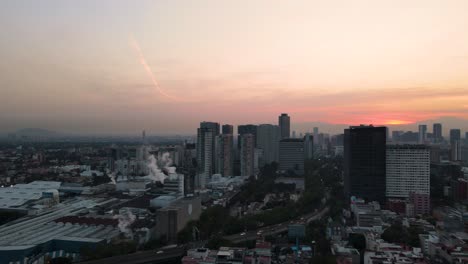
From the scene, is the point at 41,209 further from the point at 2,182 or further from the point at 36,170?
the point at 36,170

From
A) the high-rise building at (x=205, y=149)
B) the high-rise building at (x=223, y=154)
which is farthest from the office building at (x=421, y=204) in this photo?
the high-rise building at (x=223, y=154)

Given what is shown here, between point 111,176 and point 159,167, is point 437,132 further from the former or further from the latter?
Answer: point 111,176

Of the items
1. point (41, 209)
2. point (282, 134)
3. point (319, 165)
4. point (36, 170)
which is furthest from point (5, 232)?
point (282, 134)

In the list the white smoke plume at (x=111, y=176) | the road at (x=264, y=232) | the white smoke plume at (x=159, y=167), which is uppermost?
the white smoke plume at (x=159, y=167)

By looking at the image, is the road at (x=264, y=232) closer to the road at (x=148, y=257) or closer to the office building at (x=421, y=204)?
the road at (x=148, y=257)

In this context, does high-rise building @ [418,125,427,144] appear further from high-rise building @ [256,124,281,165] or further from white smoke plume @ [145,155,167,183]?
white smoke plume @ [145,155,167,183]

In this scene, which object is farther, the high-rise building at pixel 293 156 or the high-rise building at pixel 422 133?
the high-rise building at pixel 422 133

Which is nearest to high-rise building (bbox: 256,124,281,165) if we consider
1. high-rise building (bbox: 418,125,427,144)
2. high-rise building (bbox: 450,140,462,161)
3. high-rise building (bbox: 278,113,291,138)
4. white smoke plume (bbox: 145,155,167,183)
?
high-rise building (bbox: 278,113,291,138)

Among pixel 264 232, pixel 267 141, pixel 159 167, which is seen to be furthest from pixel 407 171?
pixel 267 141
